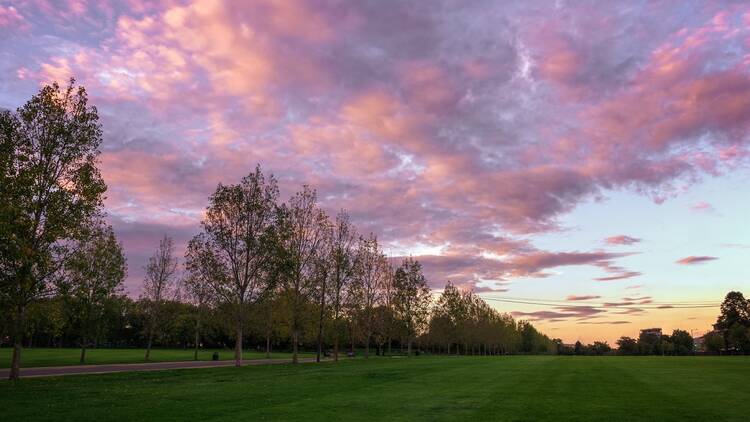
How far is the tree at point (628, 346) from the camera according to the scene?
532 ft

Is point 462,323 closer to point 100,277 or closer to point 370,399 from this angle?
point 100,277

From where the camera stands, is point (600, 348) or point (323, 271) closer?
point (323, 271)

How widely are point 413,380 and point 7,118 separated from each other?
29.2 meters

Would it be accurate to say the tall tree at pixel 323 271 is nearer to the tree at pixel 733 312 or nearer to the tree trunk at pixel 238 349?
the tree trunk at pixel 238 349

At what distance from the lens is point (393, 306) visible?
83062 mm

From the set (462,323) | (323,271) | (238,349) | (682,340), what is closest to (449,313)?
(462,323)

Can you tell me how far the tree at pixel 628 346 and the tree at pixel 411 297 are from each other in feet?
344

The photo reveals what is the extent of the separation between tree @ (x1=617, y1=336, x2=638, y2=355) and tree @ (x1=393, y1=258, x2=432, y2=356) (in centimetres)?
10475

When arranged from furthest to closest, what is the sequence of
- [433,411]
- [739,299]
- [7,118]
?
1. [739,299]
2. [7,118]
3. [433,411]

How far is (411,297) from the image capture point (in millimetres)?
86562

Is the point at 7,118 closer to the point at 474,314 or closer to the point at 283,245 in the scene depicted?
the point at 283,245

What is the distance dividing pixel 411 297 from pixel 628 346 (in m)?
112

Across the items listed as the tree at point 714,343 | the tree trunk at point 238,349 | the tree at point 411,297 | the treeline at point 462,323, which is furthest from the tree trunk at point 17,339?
the tree at point 714,343

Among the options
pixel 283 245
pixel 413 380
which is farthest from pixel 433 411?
pixel 283 245
